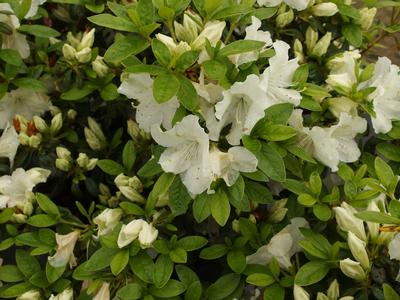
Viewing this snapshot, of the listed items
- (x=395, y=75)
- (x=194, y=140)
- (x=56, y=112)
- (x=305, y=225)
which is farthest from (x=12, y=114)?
(x=395, y=75)

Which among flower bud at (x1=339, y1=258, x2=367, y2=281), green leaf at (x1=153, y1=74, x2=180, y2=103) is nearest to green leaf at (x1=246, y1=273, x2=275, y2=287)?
flower bud at (x1=339, y1=258, x2=367, y2=281)

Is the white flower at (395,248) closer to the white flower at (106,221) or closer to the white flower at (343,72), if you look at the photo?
the white flower at (343,72)

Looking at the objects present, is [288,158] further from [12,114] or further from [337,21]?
[12,114]

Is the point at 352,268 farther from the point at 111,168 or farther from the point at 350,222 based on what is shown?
the point at 111,168

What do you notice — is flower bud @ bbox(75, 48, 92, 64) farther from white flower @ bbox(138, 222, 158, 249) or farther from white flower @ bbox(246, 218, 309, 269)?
white flower @ bbox(246, 218, 309, 269)

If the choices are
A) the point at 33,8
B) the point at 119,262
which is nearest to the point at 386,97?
the point at 119,262

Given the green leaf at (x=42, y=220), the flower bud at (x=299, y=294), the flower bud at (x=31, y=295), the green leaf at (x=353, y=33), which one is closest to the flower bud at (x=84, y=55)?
the green leaf at (x=42, y=220)
